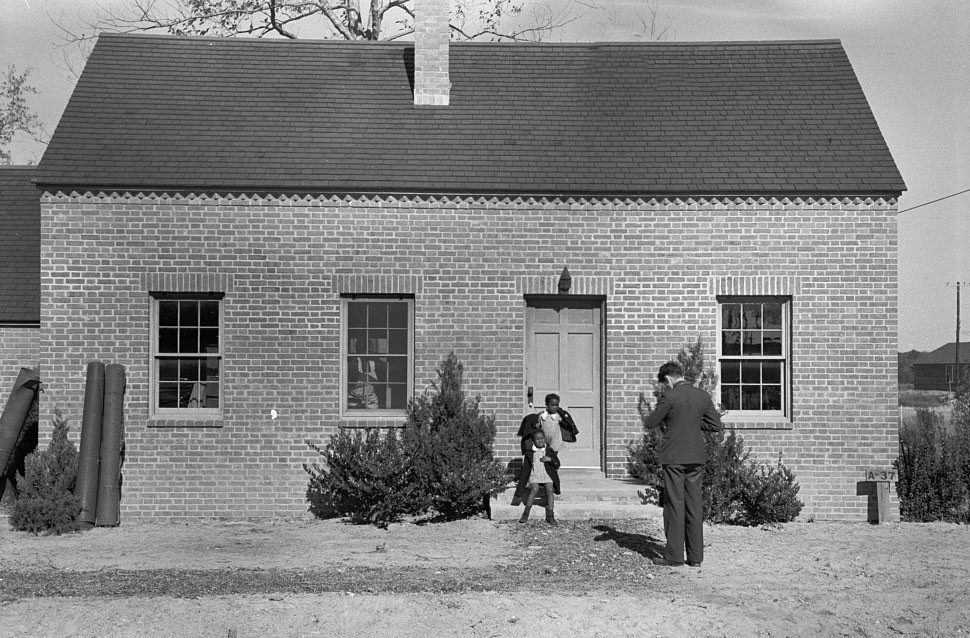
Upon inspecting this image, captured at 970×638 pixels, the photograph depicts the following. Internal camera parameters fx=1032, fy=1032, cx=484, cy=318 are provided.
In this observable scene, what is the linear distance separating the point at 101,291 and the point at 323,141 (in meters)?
3.49

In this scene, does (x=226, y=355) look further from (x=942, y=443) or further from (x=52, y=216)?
(x=942, y=443)

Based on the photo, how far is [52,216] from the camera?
43.3ft

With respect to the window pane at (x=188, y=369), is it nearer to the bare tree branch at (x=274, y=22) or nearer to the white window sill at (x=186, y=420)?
the white window sill at (x=186, y=420)

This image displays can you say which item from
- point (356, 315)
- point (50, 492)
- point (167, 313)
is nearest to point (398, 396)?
point (356, 315)

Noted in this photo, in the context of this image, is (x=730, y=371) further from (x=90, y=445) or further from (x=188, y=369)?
A: (x=90, y=445)

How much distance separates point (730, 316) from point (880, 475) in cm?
280

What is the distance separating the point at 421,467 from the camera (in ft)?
41.0

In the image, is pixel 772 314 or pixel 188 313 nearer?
pixel 188 313

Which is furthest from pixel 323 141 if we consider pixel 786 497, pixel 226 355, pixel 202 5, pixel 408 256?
pixel 202 5

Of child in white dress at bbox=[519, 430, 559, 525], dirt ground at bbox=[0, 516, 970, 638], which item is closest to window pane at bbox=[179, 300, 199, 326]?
dirt ground at bbox=[0, 516, 970, 638]

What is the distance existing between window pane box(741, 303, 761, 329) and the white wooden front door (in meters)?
1.94

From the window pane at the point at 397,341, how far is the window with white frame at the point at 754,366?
414cm

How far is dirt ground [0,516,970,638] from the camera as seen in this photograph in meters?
7.87

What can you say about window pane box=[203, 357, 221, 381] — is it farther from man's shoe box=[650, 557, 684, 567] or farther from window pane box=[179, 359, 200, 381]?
man's shoe box=[650, 557, 684, 567]
